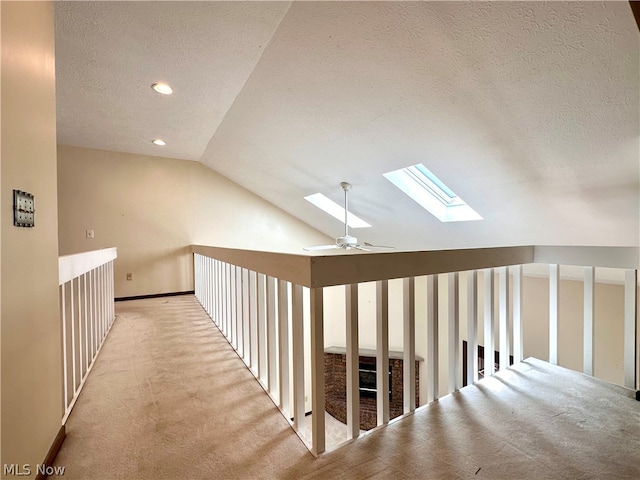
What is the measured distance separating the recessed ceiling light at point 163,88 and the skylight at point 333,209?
2.33 metres

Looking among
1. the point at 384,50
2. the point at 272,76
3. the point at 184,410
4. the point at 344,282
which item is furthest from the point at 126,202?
the point at 344,282

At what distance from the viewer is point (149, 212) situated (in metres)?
4.43

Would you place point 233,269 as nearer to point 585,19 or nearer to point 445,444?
point 445,444

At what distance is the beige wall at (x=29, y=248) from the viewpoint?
745mm

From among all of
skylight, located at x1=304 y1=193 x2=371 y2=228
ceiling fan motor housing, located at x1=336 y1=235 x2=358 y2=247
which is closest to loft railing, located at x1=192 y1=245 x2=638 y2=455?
ceiling fan motor housing, located at x1=336 y1=235 x2=358 y2=247

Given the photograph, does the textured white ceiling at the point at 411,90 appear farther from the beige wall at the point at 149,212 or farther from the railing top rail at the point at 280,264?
the railing top rail at the point at 280,264

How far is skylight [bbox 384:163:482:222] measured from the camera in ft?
10.2

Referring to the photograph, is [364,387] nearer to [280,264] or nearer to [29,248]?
[280,264]

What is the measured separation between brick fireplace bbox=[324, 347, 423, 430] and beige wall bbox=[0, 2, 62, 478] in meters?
4.56

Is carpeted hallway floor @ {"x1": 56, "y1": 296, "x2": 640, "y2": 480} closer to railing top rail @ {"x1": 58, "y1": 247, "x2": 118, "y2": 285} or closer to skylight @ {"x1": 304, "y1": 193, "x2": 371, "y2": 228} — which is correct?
railing top rail @ {"x1": 58, "y1": 247, "x2": 118, "y2": 285}

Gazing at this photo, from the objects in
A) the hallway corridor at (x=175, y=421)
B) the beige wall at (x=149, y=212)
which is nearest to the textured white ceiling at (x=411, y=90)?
the beige wall at (x=149, y=212)

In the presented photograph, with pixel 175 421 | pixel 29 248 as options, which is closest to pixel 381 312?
pixel 175 421

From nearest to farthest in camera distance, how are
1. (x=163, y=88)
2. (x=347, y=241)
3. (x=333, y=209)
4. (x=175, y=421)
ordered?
(x=175, y=421), (x=163, y=88), (x=347, y=241), (x=333, y=209)

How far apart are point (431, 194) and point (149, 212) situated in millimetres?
4261
